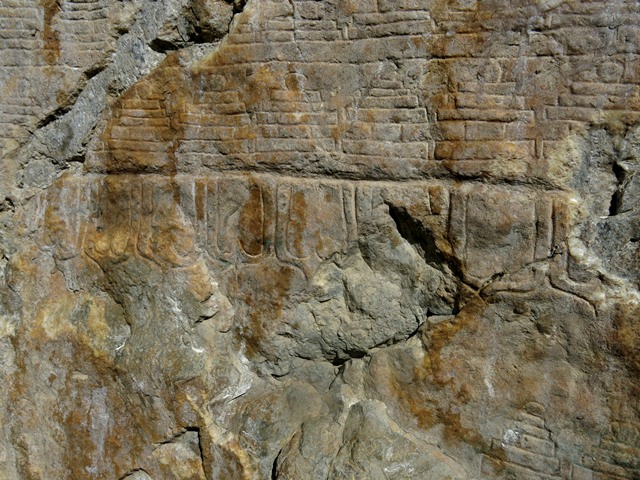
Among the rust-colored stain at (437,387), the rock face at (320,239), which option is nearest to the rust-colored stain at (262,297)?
the rock face at (320,239)

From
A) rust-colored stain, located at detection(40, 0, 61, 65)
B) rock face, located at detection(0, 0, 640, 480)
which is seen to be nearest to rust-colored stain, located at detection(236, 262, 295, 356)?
rock face, located at detection(0, 0, 640, 480)

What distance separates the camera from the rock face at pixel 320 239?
2.41 m

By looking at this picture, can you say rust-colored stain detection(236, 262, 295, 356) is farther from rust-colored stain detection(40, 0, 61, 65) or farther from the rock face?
rust-colored stain detection(40, 0, 61, 65)

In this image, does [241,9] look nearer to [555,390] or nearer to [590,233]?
[590,233]

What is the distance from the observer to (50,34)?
2859 millimetres

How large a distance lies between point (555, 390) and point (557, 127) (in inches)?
37.8

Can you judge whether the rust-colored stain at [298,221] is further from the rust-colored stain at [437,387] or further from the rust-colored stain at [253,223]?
the rust-colored stain at [437,387]

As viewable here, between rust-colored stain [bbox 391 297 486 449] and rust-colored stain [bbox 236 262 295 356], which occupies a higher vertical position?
rust-colored stain [bbox 236 262 295 356]

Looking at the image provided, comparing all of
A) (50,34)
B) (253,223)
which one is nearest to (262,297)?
(253,223)

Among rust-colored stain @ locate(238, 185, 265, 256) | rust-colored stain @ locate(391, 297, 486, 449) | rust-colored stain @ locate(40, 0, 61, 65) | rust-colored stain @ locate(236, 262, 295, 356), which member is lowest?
rust-colored stain @ locate(391, 297, 486, 449)

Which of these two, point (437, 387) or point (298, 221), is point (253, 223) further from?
point (437, 387)

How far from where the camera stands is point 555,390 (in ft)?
8.25

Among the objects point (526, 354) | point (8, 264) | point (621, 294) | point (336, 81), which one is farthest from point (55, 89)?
point (621, 294)

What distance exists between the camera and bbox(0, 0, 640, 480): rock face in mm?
2410
